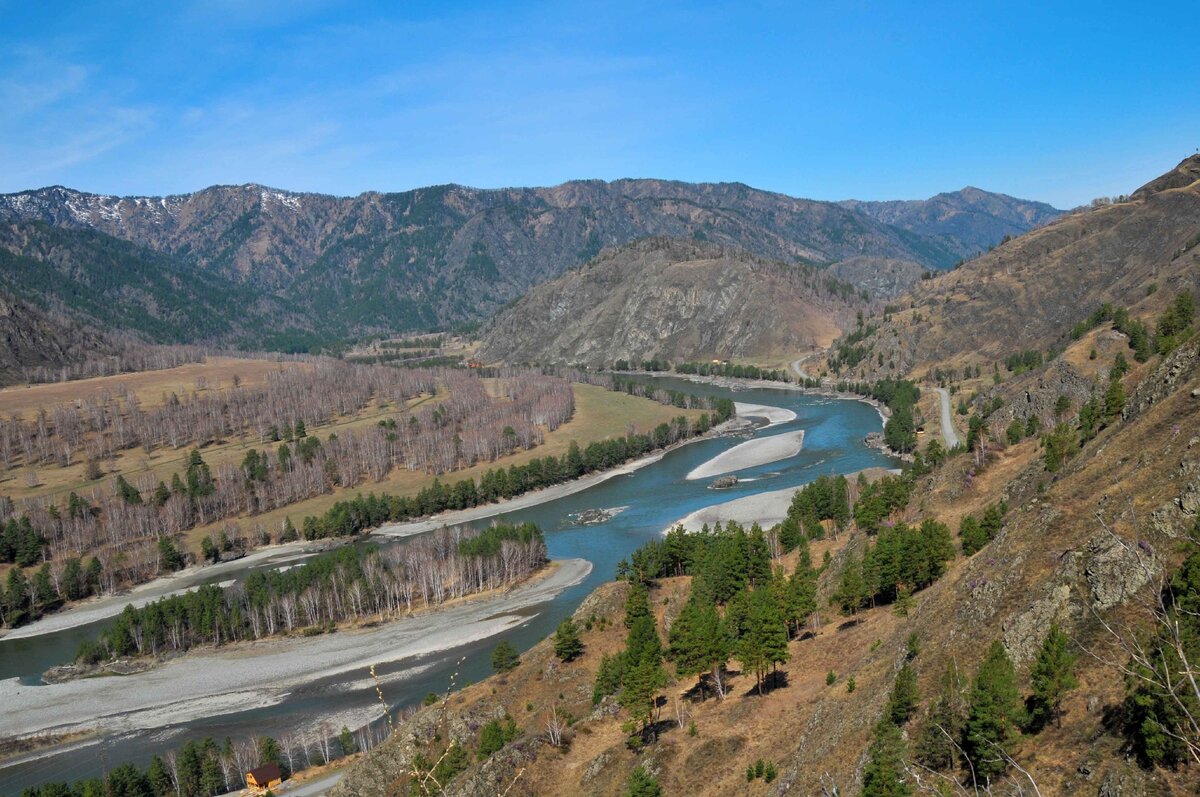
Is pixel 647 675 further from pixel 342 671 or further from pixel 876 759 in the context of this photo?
pixel 342 671

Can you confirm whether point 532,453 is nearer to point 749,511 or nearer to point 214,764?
point 749,511

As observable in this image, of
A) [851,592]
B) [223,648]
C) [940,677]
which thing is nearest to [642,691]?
[940,677]

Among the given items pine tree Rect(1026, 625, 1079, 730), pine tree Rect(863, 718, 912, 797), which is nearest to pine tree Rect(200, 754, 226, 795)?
pine tree Rect(863, 718, 912, 797)

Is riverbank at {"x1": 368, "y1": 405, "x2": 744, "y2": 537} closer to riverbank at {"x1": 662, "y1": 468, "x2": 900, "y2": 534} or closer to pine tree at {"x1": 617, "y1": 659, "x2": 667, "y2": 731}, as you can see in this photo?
riverbank at {"x1": 662, "y1": 468, "x2": 900, "y2": 534}

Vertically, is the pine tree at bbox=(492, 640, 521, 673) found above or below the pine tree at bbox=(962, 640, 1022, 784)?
below

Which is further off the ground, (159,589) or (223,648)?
(159,589)

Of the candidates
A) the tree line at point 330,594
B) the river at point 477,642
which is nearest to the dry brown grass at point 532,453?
the river at point 477,642
